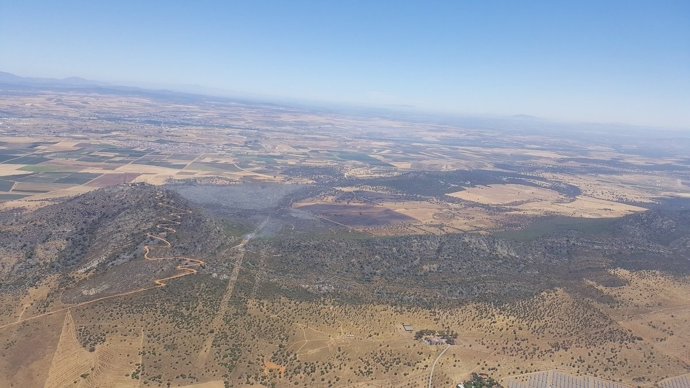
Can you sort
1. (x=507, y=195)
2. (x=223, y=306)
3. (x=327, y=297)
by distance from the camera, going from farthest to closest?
(x=507, y=195) → (x=327, y=297) → (x=223, y=306)

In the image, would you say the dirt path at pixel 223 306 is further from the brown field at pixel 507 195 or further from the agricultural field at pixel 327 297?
the brown field at pixel 507 195

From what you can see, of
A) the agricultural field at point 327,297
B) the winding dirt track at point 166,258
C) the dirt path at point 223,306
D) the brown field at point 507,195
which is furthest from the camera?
the brown field at point 507,195

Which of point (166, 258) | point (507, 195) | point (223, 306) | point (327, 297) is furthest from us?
point (507, 195)

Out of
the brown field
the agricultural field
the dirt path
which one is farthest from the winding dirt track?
the brown field

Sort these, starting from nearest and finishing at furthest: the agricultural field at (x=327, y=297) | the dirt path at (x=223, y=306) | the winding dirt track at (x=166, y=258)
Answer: the agricultural field at (x=327, y=297) → the dirt path at (x=223, y=306) → the winding dirt track at (x=166, y=258)

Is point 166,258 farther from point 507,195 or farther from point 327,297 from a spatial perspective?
point 507,195

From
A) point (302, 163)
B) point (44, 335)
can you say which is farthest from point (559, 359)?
point (302, 163)

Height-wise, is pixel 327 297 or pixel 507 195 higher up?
pixel 507 195

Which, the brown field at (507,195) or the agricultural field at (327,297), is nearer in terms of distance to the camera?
the agricultural field at (327,297)

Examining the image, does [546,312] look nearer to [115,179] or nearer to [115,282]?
[115,282]

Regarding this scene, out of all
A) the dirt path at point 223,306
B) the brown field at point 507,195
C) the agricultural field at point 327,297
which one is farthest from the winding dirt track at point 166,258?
the brown field at point 507,195

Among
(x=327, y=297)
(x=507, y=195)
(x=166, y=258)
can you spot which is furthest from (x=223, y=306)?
(x=507, y=195)
